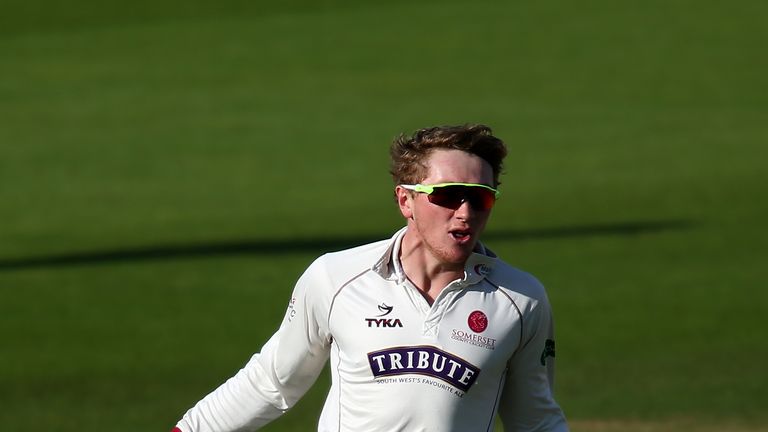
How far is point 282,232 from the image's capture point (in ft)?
78.6

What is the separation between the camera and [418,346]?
545cm

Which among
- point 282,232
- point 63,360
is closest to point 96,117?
point 282,232

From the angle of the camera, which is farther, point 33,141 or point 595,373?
point 33,141

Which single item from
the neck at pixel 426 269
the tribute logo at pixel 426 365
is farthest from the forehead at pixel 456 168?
the tribute logo at pixel 426 365

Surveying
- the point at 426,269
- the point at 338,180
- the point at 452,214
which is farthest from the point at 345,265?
the point at 338,180

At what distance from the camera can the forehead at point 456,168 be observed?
5.40 meters

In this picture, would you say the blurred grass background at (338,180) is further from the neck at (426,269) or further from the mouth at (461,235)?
the mouth at (461,235)

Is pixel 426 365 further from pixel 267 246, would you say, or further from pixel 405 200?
pixel 267 246

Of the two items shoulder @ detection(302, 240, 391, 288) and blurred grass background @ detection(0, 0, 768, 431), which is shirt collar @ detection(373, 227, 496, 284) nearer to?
shoulder @ detection(302, 240, 391, 288)

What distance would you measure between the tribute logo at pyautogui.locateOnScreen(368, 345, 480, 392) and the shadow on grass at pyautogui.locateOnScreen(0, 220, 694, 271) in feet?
54.0

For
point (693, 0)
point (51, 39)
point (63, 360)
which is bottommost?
point (63, 360)

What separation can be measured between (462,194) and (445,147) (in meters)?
0.19

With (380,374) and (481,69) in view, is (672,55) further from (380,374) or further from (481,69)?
(380,374)

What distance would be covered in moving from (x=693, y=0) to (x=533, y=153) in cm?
1595
